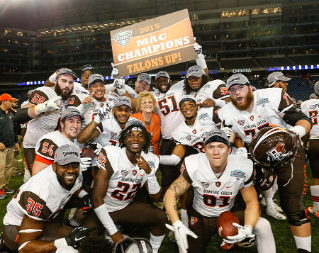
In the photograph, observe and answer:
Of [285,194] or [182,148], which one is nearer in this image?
[285,194]

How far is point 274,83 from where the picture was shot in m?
5.64

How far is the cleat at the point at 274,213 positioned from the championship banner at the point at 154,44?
11.9 ft

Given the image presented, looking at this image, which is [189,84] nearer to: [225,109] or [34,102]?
[225,109]

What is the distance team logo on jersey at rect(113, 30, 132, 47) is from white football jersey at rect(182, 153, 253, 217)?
4.20 metres

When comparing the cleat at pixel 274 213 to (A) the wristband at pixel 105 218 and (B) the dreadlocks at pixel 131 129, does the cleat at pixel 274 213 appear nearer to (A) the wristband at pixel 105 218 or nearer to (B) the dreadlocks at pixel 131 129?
(B) the dreadlocks at pixel 131 129

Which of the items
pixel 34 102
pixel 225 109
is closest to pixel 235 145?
pixel 225 109

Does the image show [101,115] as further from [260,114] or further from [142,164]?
[260,114]

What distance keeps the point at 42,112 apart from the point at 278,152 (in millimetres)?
3542

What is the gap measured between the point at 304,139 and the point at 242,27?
35775 mm

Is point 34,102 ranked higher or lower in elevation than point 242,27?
lower

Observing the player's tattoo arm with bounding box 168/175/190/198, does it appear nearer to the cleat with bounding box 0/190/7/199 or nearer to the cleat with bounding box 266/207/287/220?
the cleat with bounding box 266/207/287/220

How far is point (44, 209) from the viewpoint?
2.55 meters

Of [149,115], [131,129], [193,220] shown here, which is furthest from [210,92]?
[193,220]

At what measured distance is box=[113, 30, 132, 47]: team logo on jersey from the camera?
5969 millimetres
